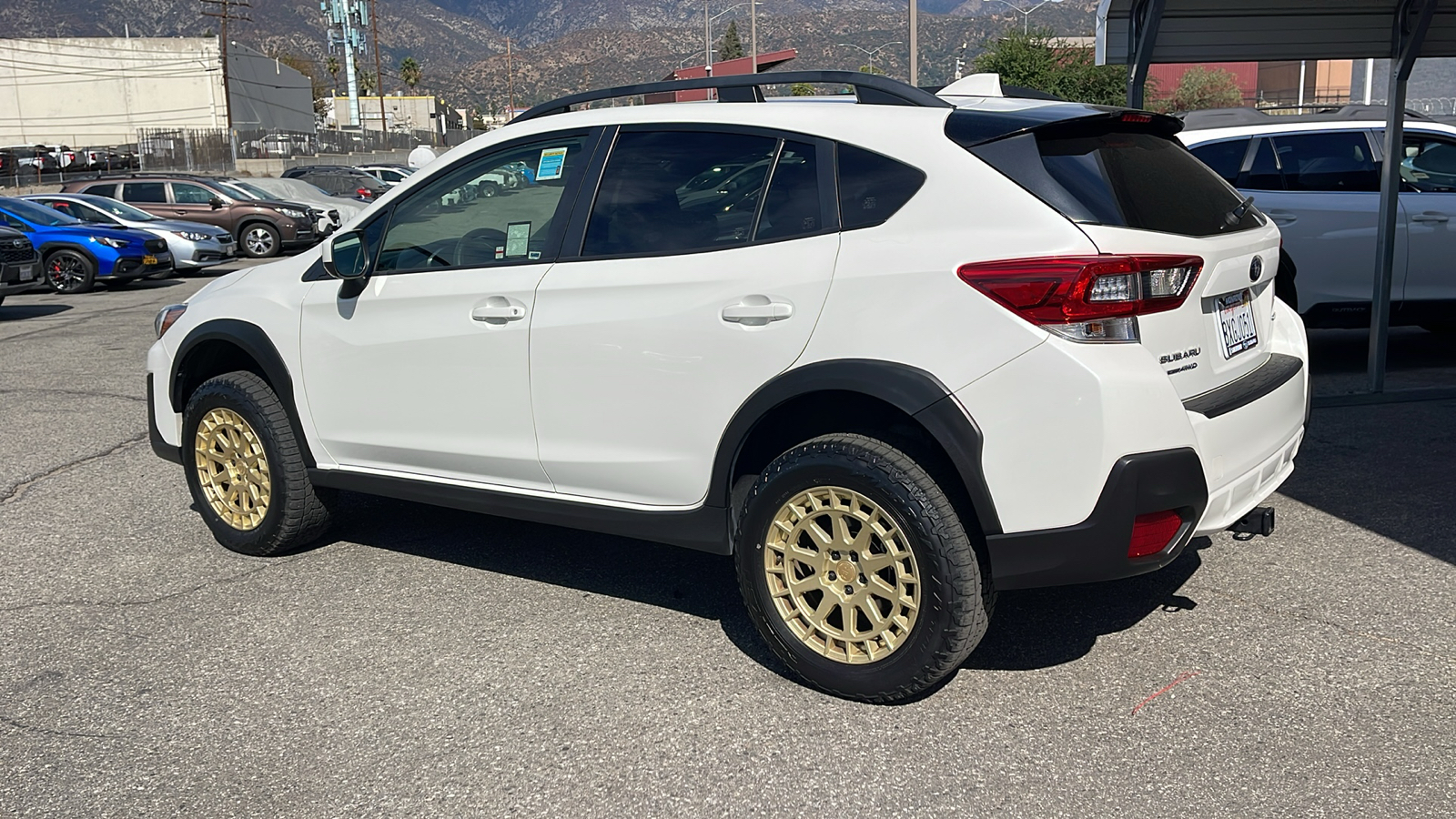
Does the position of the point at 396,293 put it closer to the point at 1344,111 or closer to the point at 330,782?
the point at 330,782

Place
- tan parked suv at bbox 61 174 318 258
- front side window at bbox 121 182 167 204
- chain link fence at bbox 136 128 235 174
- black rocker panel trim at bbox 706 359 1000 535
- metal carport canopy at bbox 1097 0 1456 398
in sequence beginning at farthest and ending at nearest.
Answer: chain link fence at bbox 136 128 235 174, front side window at bbox 121 182 167 204, tan parked suv at bbox 61 174 318 258, metal carport canopy at bbox 1097 0 1456 398, black rocker panel trim at bbox 706 359 1000 535

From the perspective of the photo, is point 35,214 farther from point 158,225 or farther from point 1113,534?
point 1113,534

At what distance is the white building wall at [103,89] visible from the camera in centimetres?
7625

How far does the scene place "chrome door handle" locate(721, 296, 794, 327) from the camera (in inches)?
147

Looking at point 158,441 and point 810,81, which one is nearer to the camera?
point 810,81

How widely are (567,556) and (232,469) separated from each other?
4.86ft

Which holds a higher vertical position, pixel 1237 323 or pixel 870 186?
pixel 870 186

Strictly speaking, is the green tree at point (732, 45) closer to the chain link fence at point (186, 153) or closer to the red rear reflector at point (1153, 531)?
the chain link fence at point (186, 153)

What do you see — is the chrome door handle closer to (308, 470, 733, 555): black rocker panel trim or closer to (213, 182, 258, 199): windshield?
(308, 470, 733, 555): black rocker panel trim

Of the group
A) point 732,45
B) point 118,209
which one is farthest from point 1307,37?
point 732,45

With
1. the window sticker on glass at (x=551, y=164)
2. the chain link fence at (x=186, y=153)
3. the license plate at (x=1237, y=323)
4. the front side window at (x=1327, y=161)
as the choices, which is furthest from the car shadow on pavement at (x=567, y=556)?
the chain link fence at (x=186, y=153)

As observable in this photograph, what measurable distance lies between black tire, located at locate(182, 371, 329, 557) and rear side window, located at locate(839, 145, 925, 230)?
265 centimetres

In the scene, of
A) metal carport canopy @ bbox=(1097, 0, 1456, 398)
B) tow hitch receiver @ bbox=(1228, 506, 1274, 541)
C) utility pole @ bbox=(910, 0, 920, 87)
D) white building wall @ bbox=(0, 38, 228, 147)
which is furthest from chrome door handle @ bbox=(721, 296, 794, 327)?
white building wall @ bbox=(0, 38, 228, 147)

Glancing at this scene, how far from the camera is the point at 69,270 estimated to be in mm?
18062
